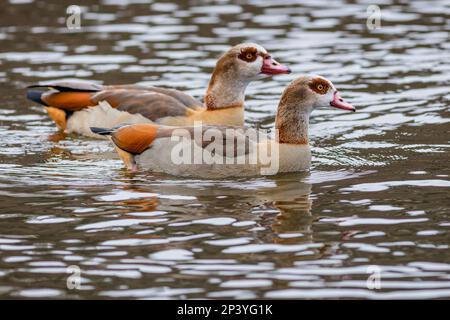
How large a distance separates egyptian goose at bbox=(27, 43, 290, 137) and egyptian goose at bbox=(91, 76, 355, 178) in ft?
4.77

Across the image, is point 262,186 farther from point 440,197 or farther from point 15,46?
point 15,46

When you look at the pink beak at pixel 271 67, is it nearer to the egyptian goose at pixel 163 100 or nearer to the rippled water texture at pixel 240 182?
the egyptian goose at pixel 163 100

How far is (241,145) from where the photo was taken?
12219 mm

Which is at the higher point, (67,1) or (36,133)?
(67,1)

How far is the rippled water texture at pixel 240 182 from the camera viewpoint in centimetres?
895

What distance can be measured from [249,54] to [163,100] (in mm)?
1302

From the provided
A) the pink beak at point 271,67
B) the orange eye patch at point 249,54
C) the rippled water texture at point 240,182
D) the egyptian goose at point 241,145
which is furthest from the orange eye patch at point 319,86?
the orange eye patch at point 249,54

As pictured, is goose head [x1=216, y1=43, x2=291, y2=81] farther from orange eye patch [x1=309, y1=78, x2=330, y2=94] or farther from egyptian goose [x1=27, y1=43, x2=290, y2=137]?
orange eye patch [x1=309, y1=78, x2=330, y2=94]

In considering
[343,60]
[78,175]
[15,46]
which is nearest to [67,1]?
[15,46]

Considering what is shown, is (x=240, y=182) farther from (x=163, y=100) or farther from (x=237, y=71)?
(x=163, y=100)

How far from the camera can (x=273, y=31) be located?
2008 centimetres

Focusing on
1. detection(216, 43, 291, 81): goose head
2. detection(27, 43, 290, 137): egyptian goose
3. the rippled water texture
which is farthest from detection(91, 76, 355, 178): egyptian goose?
detection(216, 43, 291, 81): goose head

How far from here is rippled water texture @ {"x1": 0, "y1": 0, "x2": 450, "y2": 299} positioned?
29.4ft
